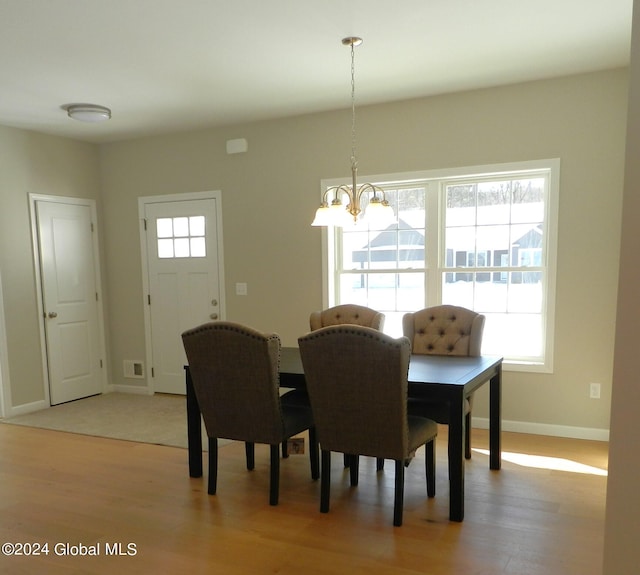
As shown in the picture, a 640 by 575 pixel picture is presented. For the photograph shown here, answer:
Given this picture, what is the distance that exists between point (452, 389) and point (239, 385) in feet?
3.72

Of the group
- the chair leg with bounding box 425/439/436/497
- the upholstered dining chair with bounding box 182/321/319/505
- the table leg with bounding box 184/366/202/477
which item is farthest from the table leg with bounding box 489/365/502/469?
the table leg with bounding box 184/366/202/477

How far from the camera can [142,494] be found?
2980 mm

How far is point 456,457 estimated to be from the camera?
2545 millimetres

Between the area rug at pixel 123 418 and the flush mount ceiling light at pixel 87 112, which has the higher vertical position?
the flush mount ceiling light at pixel 87 112

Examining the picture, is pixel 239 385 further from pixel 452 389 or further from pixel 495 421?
pixel 495 421

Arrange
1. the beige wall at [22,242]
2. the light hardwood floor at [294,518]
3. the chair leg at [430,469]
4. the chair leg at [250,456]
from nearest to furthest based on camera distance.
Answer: the light hardwood floor at [294,518] < the chair leg at [430,469] < the chair leg at [250,456] < the beige wall at [22,242]

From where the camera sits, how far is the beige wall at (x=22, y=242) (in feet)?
15.2

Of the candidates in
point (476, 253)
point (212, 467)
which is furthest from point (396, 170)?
point (212, 467)

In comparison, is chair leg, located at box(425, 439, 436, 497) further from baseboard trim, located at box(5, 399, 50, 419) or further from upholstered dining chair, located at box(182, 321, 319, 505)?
baseboard trim, located at box(5, 399, 50, 419)

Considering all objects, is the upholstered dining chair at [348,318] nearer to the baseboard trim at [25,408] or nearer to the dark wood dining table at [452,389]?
the dark wood dining table at [452,389]

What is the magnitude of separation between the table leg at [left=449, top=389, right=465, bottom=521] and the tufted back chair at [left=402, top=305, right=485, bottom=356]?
87 cm

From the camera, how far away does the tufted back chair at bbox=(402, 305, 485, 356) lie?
11.0 ft

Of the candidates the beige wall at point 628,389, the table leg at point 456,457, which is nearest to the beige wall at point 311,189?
the table leg at point 456,457

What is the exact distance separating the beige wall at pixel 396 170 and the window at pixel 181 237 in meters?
0.31
